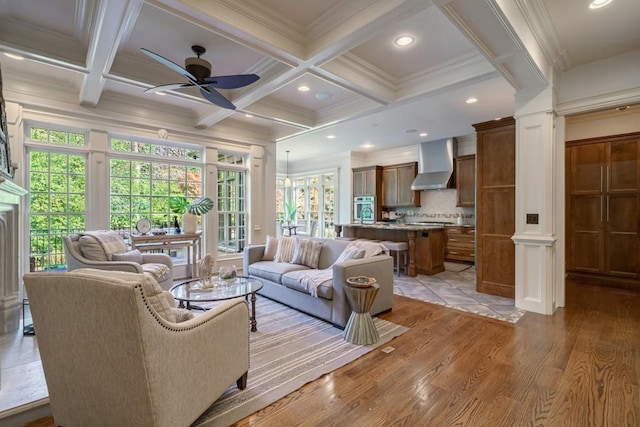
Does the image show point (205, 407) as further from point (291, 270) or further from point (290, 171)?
point (290, 171)

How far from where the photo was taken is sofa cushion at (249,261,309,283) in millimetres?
3711

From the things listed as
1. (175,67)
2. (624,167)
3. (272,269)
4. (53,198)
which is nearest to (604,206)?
(624,167)

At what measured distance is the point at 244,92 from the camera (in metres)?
3.96

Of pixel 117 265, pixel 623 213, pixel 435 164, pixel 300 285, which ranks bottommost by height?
pixel 300 285

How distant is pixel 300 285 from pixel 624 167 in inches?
211

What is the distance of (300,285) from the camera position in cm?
333

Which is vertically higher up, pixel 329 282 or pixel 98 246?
pixel 98 246

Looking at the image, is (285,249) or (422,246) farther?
(422,246)

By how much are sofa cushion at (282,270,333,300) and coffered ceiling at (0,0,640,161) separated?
2283 mm

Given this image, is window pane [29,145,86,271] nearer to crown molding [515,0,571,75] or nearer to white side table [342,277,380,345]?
white side table [342,277,380,345]

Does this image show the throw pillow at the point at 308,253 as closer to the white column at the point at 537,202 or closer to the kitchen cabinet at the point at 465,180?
the white column at the point at 537,202

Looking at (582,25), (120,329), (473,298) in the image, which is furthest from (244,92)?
(473,298)

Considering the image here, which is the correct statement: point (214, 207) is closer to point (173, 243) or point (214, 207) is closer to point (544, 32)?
point (173, 243)

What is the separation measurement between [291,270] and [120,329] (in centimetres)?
252
